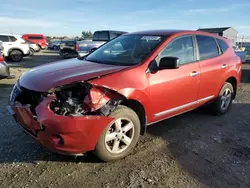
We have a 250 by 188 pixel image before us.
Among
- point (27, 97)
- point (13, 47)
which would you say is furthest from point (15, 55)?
point (27, 97)

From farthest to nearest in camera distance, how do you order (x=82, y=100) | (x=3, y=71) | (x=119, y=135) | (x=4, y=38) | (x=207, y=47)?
1. (x=4, y=38)
2. (x=3, y=71)
3. (x=207, y=47)
4. (x=119, y=135)
5. (x=82, y=100)

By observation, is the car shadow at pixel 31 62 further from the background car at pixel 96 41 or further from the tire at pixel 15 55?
the background car at pixel 96 41

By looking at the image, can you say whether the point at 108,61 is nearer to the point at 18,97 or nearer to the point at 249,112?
the point at 18,97

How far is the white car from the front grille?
13076 mm

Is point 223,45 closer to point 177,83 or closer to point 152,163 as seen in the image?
point 177,83

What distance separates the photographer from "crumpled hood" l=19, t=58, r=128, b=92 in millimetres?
2976

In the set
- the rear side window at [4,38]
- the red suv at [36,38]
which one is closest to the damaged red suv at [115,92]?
the rear side window at [4,38]

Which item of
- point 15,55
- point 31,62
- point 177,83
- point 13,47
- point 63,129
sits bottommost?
point 31,62

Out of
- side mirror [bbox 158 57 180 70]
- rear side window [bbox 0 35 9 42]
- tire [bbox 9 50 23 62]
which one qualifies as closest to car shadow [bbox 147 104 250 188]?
side mirror [bbox 158 57 180 70]

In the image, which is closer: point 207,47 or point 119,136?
point 119,136

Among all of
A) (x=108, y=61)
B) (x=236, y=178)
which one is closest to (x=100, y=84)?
(x=108, y=61)

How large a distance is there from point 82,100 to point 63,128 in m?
0.39

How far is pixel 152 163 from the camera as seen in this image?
10.6 feet

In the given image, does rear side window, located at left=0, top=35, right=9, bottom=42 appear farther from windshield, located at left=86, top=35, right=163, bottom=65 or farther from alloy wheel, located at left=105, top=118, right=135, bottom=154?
alloy wheel, located at left=105, top=118, right=135, bottom=154
